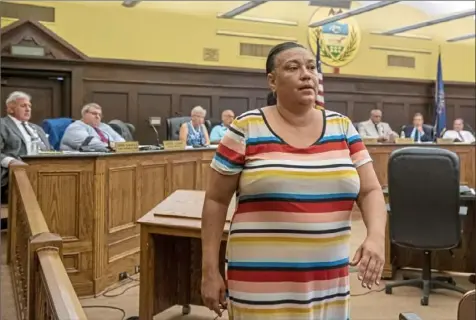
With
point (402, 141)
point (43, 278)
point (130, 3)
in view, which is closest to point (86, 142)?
point (43, 278)

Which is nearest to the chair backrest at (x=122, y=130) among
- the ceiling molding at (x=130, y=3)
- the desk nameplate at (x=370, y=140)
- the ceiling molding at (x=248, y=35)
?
the ceiling molding at (x=130, y=3)

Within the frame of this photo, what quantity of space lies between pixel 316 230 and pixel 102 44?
7.51m

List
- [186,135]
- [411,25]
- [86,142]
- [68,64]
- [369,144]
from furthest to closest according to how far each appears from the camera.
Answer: [411,25], [68,64], [369,144], [186,135], [86,142]

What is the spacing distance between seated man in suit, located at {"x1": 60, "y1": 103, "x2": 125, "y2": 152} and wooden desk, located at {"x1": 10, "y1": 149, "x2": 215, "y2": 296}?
1.32 feet

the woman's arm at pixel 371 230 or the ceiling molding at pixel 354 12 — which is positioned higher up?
the ceiling molding at pixel 354 12

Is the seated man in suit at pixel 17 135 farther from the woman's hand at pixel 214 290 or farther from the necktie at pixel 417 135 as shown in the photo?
the necktie at pixel 417 135

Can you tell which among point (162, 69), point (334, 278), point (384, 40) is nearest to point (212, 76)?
point (162, 69)

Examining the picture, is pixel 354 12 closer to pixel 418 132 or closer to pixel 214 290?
pixel 418 132

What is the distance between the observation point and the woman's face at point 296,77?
4.63 ft

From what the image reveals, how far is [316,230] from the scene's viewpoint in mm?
1345

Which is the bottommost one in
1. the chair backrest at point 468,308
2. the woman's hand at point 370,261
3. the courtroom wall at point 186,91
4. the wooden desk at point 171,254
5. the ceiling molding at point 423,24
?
the wooden desk at point 171,254

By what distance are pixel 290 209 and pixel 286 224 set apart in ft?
0.12

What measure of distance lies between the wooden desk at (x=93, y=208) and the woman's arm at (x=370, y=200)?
105 inches

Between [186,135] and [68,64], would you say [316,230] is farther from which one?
[68,64]
